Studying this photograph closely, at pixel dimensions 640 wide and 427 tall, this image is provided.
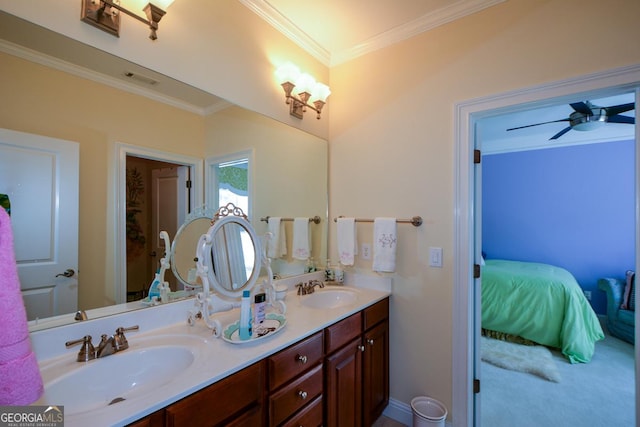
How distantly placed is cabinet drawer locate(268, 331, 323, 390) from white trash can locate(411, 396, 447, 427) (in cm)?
86

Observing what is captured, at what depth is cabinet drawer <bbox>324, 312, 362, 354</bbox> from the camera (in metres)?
1.46

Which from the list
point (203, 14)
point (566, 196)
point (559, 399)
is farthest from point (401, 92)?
point (566, 196)

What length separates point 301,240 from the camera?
220 cm

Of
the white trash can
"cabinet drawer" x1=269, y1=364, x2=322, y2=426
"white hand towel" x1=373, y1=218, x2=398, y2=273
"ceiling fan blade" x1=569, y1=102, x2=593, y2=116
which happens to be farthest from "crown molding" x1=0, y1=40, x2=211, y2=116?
"ceiling fan blade" x1=569, y1=102, x2=593, y2=116

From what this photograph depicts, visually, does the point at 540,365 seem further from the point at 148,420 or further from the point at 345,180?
the point at 148,420

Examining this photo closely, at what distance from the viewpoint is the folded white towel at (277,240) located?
6.45 feet

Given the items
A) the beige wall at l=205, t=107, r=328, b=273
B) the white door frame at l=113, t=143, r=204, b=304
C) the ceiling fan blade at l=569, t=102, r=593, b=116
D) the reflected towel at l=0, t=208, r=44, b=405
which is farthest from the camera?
the ceiling fan blade at l=569, t=102, r=593, b=116

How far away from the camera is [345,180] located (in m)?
2.29

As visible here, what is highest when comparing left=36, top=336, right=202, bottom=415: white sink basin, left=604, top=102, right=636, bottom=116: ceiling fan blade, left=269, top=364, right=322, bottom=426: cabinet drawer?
left=604, top=102, right=636, bottom=116: ceiling fan blade

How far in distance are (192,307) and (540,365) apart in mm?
3108

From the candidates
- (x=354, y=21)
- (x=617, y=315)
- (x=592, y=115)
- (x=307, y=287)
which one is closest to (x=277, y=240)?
(x=307, y=287)

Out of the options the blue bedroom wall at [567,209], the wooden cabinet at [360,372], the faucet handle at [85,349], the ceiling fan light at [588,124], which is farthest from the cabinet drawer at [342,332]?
the blue bedroom wall at [567,209]

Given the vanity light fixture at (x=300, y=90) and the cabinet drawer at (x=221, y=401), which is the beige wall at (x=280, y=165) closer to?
the vanity light fixture at (x=300, y=90)

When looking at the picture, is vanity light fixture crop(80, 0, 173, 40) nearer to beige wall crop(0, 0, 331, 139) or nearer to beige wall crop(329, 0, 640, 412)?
beige wall crop(0, 0, 331, 139)
